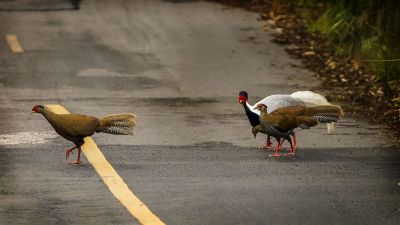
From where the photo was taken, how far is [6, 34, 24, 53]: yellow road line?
20.3 meters

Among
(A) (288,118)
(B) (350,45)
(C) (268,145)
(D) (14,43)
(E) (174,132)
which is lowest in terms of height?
(D) (14,43)

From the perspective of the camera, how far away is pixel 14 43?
2088cm

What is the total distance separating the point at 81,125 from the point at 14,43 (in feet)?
31.8

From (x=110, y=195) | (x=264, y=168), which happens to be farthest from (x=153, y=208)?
(x=264, y=168)

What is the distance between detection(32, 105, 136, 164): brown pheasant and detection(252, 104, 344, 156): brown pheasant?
1.25 m

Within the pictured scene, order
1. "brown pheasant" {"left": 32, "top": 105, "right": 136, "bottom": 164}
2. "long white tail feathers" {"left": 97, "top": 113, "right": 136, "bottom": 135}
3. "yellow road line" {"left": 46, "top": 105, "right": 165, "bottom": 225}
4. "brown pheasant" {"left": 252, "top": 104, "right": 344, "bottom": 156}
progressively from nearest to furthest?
"yellow road line" {"left": 46, "top": 105, "right": 165, "bottom": 225} → "brown pheasant" {"left": 32, "top": 105, "right": 136, "bottom": 164} → "long white tail feathers" {"left": 97, "top": 113, "right": 136, "bottom": 135} → "brown pheasant" {"left": 252, "top": 104, "right": 344, "bottom": 156}

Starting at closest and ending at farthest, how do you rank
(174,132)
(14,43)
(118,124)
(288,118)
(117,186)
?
(117,186) < (118,124) < (288,118) < (174,132) < (14,43)

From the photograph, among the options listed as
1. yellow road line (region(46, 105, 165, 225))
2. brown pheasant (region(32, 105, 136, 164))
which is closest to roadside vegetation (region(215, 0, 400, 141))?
yellow road line (region(46, 105, 165, 225))

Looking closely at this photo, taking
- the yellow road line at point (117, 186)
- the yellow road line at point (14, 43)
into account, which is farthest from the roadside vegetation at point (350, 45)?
the yellow road line at point (14, 43)

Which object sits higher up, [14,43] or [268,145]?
[268,145]

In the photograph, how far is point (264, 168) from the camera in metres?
11.5

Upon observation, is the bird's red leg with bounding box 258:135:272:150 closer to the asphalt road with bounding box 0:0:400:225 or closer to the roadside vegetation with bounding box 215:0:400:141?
the asphalt road with bounding box 0:0:400:225

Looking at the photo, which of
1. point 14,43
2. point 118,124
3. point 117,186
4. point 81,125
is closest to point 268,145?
point 118,124

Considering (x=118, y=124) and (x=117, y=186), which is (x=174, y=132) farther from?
(x=117, y=186)
